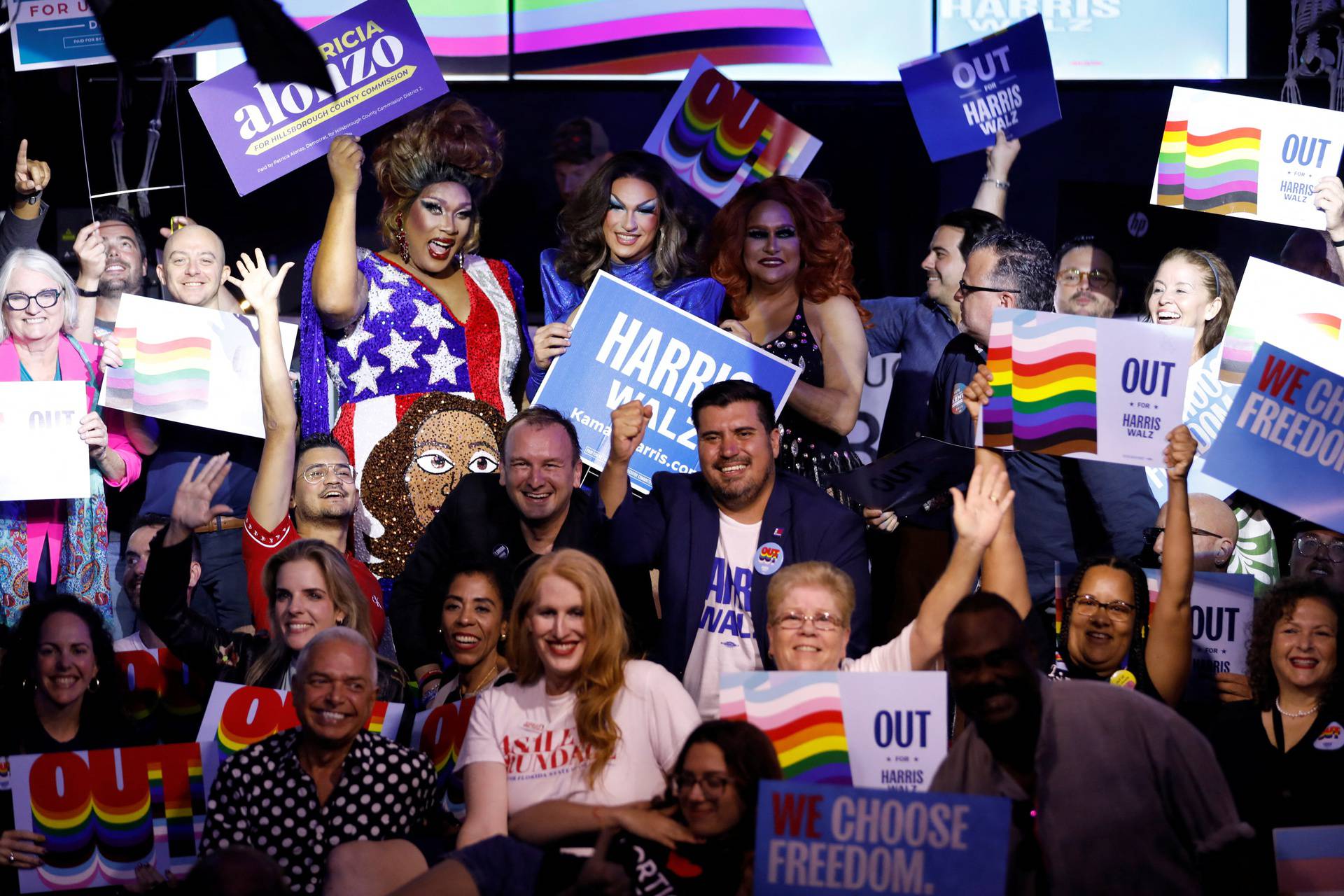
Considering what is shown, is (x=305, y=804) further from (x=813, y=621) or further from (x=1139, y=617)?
(x=1139, y=617)

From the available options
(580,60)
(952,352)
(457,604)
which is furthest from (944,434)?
(580,60)

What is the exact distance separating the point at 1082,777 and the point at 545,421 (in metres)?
2.02

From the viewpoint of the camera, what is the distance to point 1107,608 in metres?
4.42

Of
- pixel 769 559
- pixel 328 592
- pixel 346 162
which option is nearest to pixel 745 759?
pixel 769 559

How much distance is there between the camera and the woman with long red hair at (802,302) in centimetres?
532

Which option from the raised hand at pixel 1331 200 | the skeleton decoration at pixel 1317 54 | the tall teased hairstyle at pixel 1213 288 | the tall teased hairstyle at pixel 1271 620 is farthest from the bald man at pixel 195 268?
the skeleton decoration at pixel 1317 54

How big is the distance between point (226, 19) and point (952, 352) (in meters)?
2.77

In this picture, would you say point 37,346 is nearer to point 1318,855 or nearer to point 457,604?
point 457,604

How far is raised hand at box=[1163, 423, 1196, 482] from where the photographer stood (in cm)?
441

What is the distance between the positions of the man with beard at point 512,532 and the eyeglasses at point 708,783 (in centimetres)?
105

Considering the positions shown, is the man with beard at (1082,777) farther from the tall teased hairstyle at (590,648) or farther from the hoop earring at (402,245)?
the hoop earring at (402,245)

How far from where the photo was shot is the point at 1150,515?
5.29 m

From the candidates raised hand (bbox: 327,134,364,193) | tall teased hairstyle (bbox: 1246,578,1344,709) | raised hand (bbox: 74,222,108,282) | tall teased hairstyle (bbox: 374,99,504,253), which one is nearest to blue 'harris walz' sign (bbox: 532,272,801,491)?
tall teased hairstyle (bbox: 374,99,504,253)

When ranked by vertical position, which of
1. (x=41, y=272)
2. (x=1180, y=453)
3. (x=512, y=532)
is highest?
(x=41, y=272)
